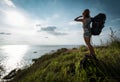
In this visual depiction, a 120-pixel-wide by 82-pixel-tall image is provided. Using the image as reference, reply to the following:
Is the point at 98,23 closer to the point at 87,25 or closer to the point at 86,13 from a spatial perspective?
the point at 87,25

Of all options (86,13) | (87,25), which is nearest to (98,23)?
(87,25)

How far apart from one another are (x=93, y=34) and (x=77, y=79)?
2662mm

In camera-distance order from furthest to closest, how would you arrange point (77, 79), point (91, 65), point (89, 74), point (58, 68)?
1. point (58, 68)
2. point (91, 65)
3. point (89, 74)
4. point (77, 79)

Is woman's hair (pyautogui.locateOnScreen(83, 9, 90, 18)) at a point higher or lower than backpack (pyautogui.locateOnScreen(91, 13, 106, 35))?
higher

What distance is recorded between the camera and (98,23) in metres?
7.54

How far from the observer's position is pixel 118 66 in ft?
22.0

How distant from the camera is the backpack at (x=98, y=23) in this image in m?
7.49

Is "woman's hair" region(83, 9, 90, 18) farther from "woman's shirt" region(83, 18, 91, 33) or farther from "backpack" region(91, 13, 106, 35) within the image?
"backpack" region(91, 13, 106, 35)

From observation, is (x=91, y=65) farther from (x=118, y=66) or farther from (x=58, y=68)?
(x=58, y=68)

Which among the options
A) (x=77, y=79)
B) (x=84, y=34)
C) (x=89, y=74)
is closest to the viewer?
(x=77, y=79)

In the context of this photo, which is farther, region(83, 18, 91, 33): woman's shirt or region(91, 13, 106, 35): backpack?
region(83, 18, 91, 33): woman's shirt

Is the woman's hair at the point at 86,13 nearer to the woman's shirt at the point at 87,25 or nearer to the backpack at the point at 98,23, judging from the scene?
the woman's shirt at the point at 87,25

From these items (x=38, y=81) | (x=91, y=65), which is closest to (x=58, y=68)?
(x=38, y=81)

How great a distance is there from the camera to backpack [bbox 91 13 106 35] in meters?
7.49
